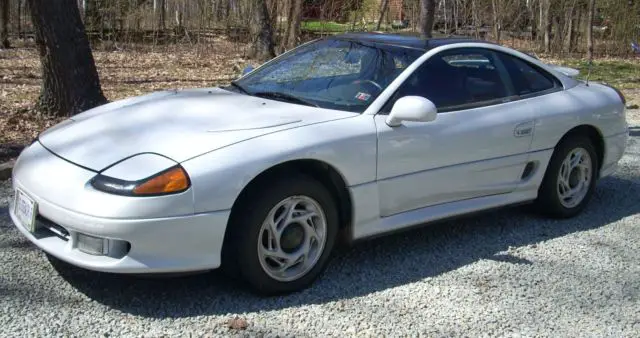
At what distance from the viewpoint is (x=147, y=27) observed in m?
16.7

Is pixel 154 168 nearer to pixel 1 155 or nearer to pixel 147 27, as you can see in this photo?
pixel 1 155

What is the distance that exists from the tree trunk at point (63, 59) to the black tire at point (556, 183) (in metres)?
5.24

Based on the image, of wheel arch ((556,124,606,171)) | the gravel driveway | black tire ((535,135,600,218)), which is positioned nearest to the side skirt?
black tire ((535,135,600,218))

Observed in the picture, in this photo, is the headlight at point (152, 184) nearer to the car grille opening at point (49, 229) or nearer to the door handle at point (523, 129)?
the car grille opening at point (49, 229)

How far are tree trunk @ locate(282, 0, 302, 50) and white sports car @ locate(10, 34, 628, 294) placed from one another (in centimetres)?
869

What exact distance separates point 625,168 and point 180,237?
542cm

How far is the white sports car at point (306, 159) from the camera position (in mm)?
3508

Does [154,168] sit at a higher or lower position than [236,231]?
higher

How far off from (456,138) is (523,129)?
2.31ft

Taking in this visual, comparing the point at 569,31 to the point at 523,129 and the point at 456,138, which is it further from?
the point at 456,138

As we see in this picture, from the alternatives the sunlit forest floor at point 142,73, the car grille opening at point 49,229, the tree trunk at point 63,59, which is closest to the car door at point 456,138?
the car grille opening at point 49,229

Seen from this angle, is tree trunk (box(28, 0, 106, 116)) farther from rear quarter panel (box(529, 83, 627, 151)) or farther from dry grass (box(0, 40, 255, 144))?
rear quarter panel (box(529, 83, 627, 151))

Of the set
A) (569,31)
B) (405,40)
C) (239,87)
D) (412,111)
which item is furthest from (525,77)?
(569,31)

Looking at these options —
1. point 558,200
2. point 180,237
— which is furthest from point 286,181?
point 558,200
